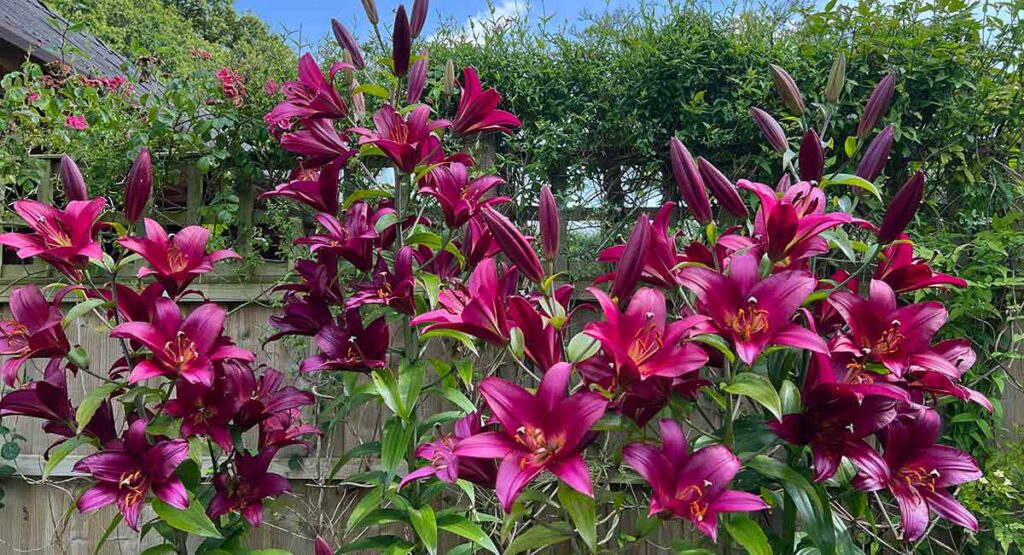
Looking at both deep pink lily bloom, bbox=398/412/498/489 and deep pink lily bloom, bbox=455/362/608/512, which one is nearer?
deep pink lily bloom, bbox=455/362/608/512

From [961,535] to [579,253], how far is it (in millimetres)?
1555

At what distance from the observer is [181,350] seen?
1.18 m

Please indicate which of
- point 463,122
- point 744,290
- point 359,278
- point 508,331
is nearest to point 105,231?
point 359,278

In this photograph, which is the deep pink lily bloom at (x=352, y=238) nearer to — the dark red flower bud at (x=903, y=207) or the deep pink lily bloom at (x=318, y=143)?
the deep pink lily bloom at (x=318, y=143)

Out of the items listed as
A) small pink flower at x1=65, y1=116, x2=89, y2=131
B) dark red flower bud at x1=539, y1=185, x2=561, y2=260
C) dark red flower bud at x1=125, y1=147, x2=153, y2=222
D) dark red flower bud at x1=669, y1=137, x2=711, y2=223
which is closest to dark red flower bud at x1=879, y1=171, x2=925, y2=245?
dark red flower bud at x1=669, y1=137, x2=711, y2=223

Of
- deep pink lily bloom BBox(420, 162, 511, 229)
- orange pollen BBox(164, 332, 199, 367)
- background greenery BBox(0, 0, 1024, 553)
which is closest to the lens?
orange pollen BBox(164, 332, 199, 367)

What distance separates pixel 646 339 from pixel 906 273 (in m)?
0.50

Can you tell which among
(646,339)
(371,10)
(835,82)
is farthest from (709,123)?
(646,339)

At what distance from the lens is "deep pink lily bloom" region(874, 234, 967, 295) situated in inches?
40.9

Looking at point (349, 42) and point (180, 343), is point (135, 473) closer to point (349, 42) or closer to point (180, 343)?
point (180, 343)

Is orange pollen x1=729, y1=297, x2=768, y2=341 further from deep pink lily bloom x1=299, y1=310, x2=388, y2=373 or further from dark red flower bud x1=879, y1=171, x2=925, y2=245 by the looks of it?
deep pink lily bloom x1=299, y1=310, x2=388, y2=373

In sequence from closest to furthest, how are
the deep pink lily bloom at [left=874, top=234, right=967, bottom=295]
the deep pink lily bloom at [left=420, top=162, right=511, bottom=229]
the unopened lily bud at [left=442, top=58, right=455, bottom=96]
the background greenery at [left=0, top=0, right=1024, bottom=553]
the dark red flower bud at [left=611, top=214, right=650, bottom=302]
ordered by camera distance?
the dark red flower bud at [left=611, top=214, right=650, bottom=302], the deep pink lily bloom at [left=874, top=234, right=967, bottom=295], the deep pink lily bloom at [left=420, top=162, right=511, bottom=229], the unopened lily bud at [left=442, top=58, right=455, bottom=96], the background greenery at [left=0, top=0, right=1024, bottom=553]

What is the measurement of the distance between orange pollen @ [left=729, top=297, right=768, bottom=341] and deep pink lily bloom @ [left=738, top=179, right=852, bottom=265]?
120mm

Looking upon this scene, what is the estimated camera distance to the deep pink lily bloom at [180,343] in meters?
1.12
